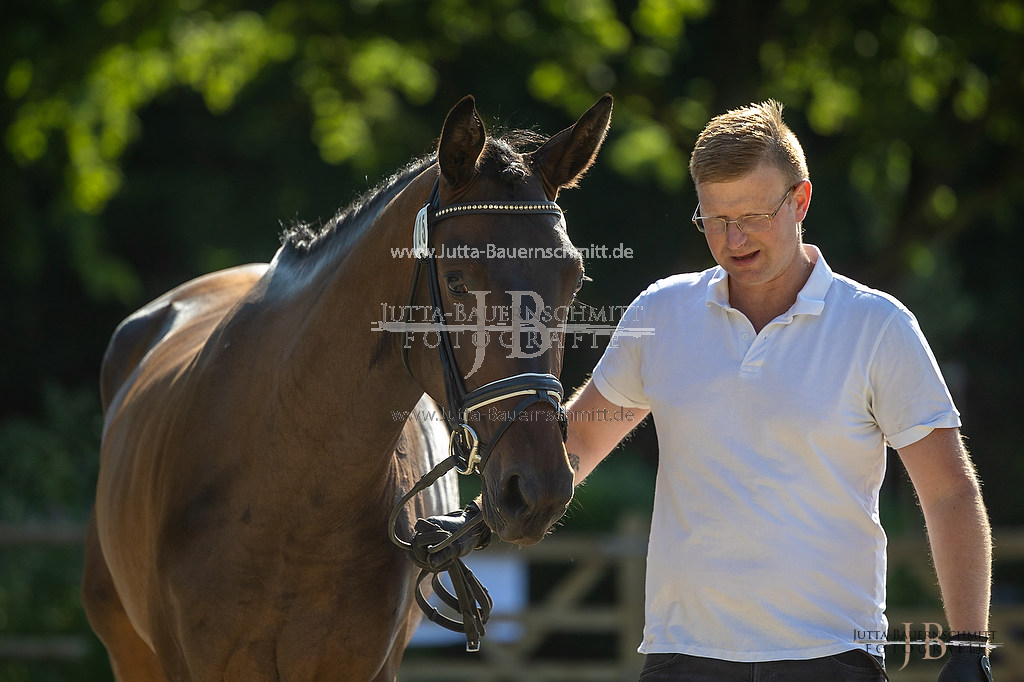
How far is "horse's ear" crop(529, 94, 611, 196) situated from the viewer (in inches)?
105

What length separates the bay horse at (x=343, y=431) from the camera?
2408mm

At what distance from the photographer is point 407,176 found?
2.88 m

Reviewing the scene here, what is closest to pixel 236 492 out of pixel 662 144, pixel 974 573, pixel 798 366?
pixel 798 366

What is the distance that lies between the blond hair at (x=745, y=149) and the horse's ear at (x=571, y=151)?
0.29 m

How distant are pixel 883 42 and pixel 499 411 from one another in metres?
6.84

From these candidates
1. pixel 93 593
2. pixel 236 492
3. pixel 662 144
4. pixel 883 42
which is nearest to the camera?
pixel 236 492

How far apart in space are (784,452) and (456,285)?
844 millimetres

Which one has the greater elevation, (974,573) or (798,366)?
(798,366)

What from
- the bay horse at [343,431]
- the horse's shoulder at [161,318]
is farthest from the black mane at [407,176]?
the horse's shoulder at [161,318]

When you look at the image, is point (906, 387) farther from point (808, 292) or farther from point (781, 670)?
point (781, 670)

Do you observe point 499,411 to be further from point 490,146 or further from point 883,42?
point 883,42

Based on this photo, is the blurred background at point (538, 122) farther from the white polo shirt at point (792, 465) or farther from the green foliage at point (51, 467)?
the white polo shirt at point (792, 465)

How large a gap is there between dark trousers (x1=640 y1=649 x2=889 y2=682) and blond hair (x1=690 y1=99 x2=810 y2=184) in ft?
3.60

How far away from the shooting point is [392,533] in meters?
2.77
